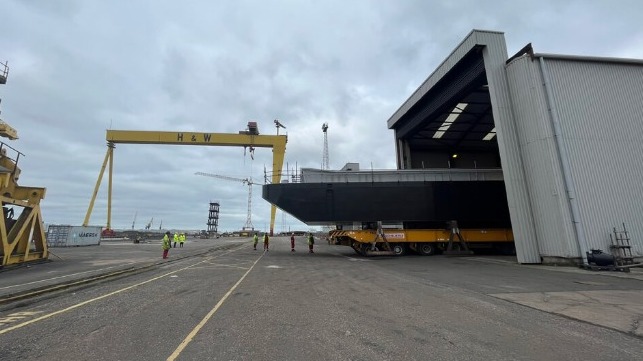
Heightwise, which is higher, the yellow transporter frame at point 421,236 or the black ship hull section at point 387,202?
the black ship hull section at point 387,202

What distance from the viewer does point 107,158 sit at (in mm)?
47531

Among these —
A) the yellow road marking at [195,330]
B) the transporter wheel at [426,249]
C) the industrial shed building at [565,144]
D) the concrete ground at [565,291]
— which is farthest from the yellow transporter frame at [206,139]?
the yellow road marking at [195,330]

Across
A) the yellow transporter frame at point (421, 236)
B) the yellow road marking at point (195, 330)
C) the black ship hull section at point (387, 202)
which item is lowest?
the yellow road marking at point (195, 330)

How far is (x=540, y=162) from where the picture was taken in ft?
55.8

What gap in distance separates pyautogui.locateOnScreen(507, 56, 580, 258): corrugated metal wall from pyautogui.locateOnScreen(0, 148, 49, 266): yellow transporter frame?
25952 mm

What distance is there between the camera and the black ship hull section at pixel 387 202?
23.9m

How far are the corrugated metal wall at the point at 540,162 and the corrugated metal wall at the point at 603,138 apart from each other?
81 centimetres

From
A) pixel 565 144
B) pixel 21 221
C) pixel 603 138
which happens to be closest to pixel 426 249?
pixel 565 144

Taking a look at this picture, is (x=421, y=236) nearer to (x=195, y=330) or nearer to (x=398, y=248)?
(x=398, y=248)

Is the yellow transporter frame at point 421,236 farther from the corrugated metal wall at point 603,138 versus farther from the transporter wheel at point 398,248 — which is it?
the corrugated metal wall at point 603,138

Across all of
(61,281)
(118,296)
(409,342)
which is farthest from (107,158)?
(409,342)

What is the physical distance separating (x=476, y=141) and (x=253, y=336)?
35.9 m

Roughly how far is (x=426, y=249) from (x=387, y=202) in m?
4.37

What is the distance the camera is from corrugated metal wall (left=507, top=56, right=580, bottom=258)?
52.2 ft
